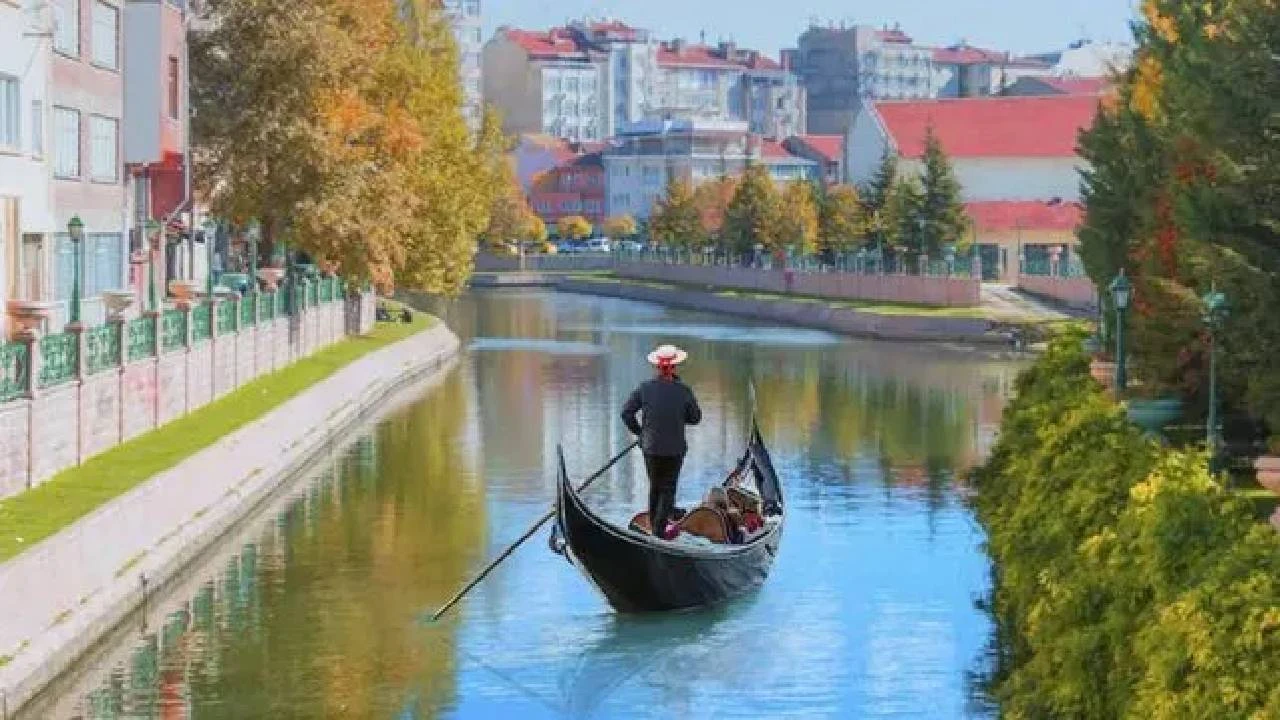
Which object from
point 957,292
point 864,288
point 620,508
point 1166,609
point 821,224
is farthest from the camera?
point 821,224

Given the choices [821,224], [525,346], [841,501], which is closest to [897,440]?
[841,501]

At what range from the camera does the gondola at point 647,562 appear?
1115 inches

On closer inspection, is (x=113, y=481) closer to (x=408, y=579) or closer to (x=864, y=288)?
(x=408, y=579)

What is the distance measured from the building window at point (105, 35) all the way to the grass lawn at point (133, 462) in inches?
321

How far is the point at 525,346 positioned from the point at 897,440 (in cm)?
3628

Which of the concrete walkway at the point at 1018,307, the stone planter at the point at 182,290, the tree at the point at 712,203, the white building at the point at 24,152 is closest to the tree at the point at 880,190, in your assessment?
the concrete walkway at the point at 1018,307

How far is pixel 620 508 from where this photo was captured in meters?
A: 41.8

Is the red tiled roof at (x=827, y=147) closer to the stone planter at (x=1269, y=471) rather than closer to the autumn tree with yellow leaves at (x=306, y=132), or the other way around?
the autumn tree with yellow leaves at (x=306, y=132)

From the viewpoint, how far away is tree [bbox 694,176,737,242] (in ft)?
498

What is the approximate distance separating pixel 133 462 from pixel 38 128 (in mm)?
16752

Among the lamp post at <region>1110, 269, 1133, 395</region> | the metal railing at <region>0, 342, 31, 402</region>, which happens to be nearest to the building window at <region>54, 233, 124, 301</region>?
the metal railing at <region>0, 342, 31, 402</region>

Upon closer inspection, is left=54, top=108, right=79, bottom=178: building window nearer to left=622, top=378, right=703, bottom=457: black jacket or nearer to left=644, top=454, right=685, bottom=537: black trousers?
left=622, top=378, right=703, bottom=457: black jacket

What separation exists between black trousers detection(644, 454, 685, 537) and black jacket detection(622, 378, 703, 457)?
0.11 metres

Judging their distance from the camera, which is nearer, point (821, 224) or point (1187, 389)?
point (1187, 389)
